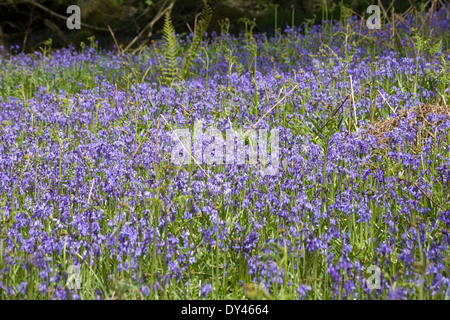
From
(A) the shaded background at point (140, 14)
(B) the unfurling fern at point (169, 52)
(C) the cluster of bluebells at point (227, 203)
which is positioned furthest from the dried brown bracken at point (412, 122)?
(A) the shaded background at point (140, 14)

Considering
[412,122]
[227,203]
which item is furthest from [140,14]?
[227,203]

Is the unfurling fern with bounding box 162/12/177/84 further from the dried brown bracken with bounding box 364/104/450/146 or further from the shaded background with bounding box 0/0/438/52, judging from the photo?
the shaded background with bounding box 0/0/438/52

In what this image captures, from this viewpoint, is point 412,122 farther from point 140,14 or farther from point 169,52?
point 140,14

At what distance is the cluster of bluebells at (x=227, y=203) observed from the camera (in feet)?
7.54

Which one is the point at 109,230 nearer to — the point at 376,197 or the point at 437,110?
the point at 376,197

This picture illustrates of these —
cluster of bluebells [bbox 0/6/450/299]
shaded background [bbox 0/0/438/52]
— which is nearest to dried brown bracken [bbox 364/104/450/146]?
cluster of bluebells [bbox 0/6/450/299]

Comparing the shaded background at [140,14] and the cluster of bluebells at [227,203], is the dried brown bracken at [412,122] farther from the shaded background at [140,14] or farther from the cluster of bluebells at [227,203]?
the shaded background at [140,14]

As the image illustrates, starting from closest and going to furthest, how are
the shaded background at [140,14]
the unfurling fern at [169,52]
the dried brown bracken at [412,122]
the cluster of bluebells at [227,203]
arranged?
the cluster of bluebells at [227,203], the dried brown bracken at [412,122], the unfurling fern at [169,52], the shaded background at [140,14]

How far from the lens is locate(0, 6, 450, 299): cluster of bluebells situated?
230cm

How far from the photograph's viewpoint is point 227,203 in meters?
2.95

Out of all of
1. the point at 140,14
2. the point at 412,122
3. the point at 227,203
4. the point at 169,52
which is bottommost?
the point at 227,203

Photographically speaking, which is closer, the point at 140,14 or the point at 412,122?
the point at 412,122
